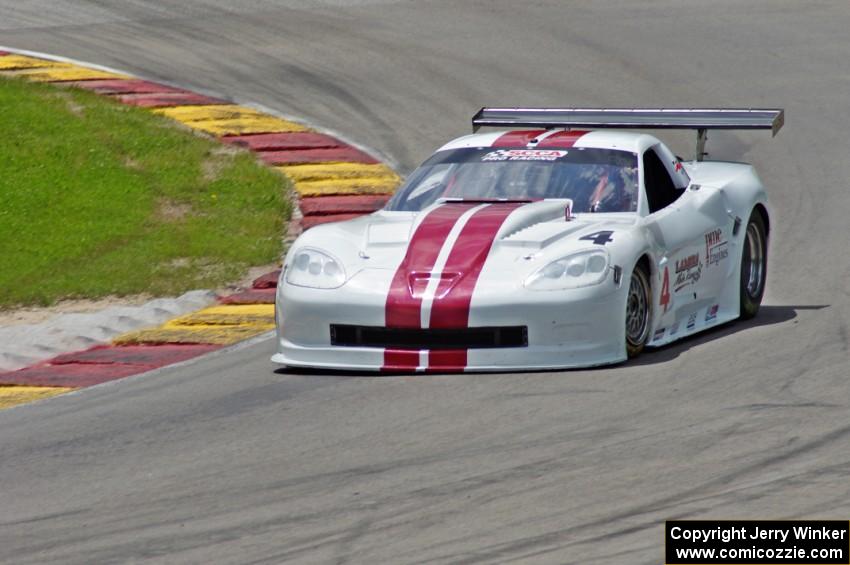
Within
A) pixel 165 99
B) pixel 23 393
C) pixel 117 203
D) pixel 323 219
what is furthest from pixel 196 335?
pixel 165 99

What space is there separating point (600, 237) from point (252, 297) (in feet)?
11.7

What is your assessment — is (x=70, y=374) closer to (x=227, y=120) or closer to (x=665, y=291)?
(x=665, y=291)

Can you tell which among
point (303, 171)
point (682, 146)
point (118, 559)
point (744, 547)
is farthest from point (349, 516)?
point (682, 146)

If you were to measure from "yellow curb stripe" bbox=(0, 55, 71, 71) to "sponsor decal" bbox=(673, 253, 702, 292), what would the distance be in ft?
34.2

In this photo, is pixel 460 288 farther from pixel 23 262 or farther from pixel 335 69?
pixel 335 69

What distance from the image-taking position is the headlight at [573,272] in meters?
8.31

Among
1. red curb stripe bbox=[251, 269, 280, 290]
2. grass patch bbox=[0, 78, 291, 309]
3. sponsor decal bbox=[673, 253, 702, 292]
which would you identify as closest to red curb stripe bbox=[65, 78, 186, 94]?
grass patch bbox=[0, 78, 291, 309]

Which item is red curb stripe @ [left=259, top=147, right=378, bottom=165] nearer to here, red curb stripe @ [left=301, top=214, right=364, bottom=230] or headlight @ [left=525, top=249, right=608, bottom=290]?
red curb stripe @ [left=301, top=214, right=364, bottom=230]

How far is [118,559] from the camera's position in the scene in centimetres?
561

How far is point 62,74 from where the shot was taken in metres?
17.6

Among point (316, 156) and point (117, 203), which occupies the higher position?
point (316, 156)

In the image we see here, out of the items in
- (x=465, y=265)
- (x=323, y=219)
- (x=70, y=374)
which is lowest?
(x=70, y=374)

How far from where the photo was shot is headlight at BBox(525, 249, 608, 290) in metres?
8.31

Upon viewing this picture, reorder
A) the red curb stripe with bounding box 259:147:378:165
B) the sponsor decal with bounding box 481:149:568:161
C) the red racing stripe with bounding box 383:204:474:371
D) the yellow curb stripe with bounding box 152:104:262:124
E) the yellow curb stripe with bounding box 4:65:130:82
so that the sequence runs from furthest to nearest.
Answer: the yellow curb stripe with bounding box 4:65:130:82, the yellow curb stripe with bounding box 152:104:262:124, the red curb stripe with bounding box 259:147:378:165, the sponsor decal with bounding box 481:149:568:161, the red racing stripe with bounding box 383:204:474:371
